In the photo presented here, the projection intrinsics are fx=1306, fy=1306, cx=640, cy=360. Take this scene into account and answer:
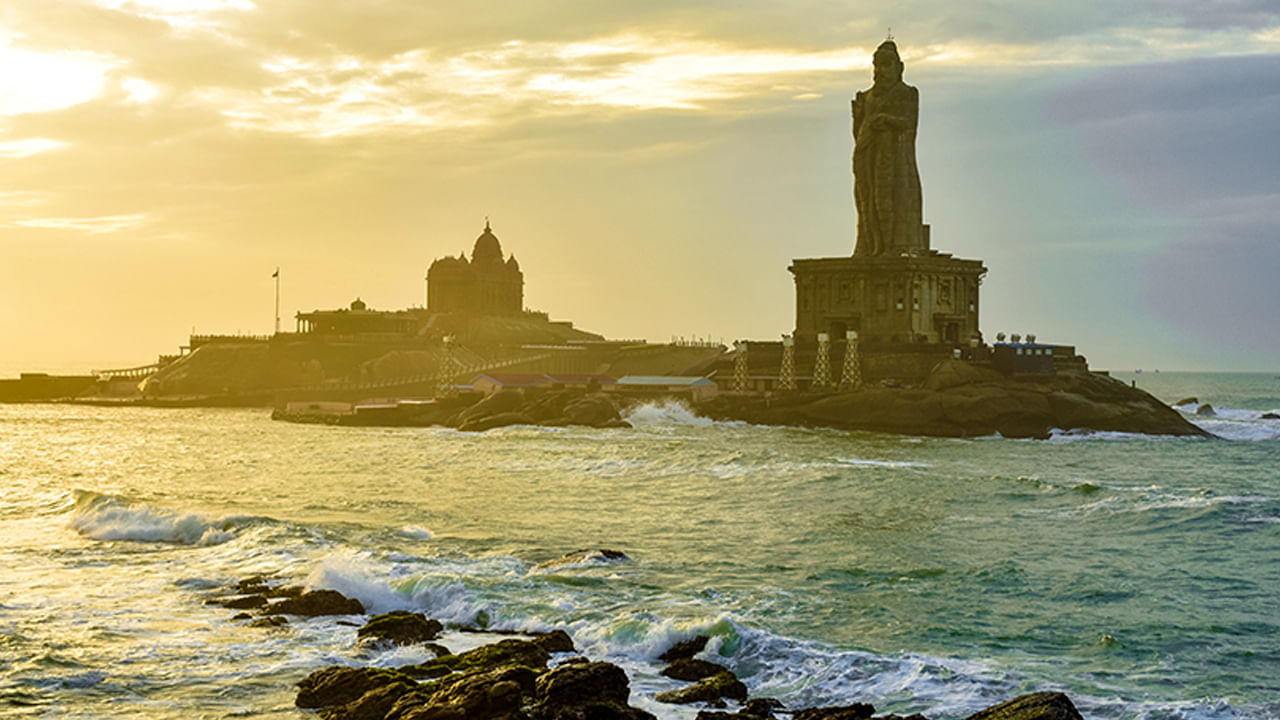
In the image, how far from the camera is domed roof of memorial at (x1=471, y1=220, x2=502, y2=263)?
175 meters

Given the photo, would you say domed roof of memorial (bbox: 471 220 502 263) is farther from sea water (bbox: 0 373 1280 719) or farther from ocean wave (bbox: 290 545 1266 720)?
ocean wave (bbox: 290 545 1266 720)

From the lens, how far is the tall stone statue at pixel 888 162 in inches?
4139

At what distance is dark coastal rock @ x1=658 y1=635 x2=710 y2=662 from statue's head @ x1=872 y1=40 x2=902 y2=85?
8944cm

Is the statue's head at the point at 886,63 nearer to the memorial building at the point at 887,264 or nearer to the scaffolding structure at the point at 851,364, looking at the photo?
the memorial building at the point at 887,264

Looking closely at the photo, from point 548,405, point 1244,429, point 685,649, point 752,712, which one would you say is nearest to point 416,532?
point 685,649

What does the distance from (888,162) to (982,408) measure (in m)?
32.6

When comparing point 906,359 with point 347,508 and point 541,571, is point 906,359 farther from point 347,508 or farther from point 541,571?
point 541,571

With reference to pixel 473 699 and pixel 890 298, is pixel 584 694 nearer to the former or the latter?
pixel 473 699

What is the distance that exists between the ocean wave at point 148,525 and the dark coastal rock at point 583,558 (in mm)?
10071

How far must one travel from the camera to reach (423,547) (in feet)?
108

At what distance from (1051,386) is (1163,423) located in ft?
24.6

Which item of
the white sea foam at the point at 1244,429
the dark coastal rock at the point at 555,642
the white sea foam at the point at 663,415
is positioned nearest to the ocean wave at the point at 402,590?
the dark coastal rock at the point at 555,642

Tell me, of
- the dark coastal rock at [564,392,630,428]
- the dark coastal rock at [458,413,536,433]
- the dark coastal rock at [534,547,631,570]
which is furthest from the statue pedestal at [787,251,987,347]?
the dark coastal rock at [534,547,631,570]

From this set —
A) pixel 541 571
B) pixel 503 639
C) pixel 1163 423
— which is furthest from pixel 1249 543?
pixel 1163 423
